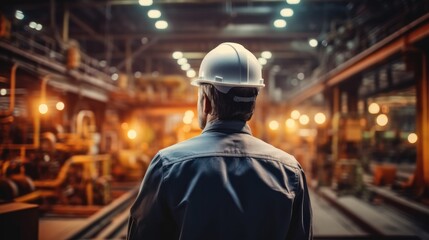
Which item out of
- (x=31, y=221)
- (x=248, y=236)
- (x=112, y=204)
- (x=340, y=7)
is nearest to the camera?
(x=248, y=236)

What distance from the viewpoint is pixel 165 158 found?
57.4 inches

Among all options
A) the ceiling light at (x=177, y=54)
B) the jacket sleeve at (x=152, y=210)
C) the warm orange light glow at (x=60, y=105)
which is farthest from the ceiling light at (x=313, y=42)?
the jacket sleeve at (x=152, y=210)

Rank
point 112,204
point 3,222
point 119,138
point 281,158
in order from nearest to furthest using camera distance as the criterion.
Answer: point 281,158 < point 3,222 < point 112,204 < point 119,138

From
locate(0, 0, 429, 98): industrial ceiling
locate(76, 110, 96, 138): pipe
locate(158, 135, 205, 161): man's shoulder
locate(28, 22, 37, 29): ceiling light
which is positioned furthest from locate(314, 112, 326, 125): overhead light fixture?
locate(28, 22, 37, 29): ceiling light

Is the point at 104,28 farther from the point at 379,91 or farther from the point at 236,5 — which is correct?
the point at 379,91

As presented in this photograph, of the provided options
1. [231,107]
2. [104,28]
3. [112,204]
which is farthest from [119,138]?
[231,107]

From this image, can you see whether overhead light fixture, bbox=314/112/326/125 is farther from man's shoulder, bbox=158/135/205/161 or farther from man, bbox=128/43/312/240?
man's shoulder, bbox=158/135/205/161

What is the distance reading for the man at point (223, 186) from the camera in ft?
4.58

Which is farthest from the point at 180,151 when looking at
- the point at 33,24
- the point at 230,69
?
the point at 33,24

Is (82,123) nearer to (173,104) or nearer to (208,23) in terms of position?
(173,104)

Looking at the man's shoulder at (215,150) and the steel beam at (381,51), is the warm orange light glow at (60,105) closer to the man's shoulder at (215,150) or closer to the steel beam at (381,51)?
the steel beam at (381,51)

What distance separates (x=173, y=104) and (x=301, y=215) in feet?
47.1

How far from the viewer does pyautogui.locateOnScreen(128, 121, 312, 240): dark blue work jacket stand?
1.39 meters

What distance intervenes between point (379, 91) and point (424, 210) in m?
10.9
